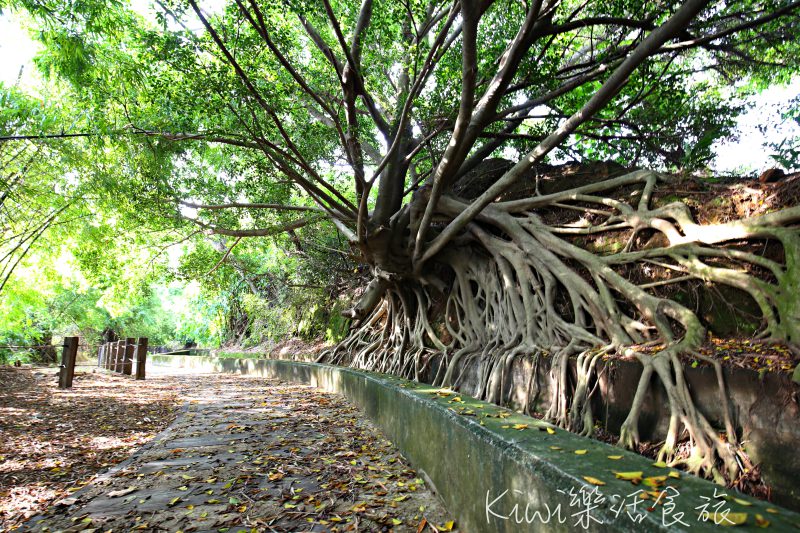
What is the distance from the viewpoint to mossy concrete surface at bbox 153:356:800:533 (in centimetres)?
152

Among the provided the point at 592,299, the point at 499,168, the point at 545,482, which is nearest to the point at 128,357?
the point at 499,168

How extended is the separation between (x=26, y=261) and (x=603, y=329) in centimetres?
1517

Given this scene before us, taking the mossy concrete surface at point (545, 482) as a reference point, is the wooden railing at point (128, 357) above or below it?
above

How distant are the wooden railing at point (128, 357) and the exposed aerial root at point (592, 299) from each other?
322 inches

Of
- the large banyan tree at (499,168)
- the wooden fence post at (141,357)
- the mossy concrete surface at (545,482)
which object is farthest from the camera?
the wooden fence post at (141,357)

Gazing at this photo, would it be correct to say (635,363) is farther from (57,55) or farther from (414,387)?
(57,55)

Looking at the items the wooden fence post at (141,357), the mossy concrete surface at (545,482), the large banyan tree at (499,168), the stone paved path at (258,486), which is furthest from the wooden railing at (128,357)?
the mossy concrete surface at (545,482)

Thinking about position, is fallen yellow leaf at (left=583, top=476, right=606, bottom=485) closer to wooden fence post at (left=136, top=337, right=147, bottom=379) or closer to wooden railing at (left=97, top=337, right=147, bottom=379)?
wooden railing at (left=97, top=337, right=147, bottom=379)

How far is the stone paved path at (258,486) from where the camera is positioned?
2932 millimetres

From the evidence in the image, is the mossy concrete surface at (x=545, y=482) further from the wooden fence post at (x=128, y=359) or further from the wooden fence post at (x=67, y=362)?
the wooden fence post at (x=128, y=359)

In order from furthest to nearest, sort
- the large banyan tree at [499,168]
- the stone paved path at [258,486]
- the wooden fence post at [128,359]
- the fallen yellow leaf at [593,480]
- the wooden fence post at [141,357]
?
the wooden fence post at [128,359] < the wooden fence post at [141,357] < the large banyan tree at [499,168] < the stone paved path at [258,486] < the fallen yellow leaf at [593,480]

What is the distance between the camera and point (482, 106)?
4980mm

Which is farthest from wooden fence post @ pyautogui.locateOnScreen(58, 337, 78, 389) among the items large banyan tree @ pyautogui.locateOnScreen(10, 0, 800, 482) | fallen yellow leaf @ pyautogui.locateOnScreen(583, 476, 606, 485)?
fallen yellow leaf @ pyautogui.locateOnScreen(583, 476, 606, 485)

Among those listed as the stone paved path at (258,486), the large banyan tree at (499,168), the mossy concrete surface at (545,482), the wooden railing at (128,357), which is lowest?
the stone paved path at (258,486)
